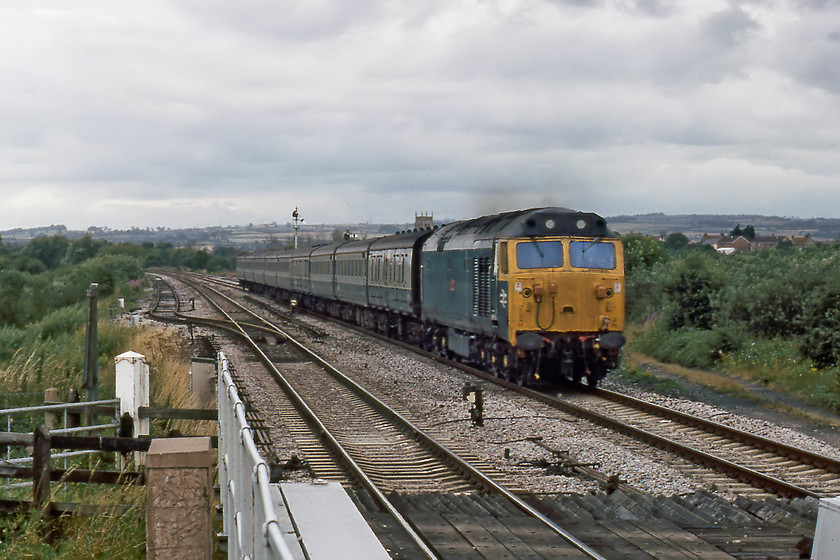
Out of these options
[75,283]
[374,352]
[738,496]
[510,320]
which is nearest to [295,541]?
[738,496]

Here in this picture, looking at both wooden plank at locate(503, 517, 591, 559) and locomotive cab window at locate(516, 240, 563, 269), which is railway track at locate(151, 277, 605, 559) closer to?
wooden plank at locate(503, 517, 591, 559)

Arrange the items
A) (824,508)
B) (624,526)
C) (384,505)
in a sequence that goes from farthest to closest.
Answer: (384,505) < (624,526) < (824,508)

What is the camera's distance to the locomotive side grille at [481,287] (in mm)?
16812

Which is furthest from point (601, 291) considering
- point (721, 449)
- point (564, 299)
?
point (721, 449)

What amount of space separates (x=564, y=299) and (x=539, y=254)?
91cm

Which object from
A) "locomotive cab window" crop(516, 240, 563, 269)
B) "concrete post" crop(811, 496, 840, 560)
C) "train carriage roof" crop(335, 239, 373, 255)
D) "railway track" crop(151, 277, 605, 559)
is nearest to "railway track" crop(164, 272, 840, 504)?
"railway track" crop(151, 277, 605, 559)

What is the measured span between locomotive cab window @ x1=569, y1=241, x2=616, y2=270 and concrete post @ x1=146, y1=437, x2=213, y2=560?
1112cm

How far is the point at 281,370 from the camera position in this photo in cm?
1977

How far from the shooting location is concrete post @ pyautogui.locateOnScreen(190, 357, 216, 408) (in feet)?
45.8

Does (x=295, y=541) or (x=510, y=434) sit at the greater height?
(x=295, y=541)

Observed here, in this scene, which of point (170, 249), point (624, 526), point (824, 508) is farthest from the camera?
point (170, 249)

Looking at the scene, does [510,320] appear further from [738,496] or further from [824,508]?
[824,508]

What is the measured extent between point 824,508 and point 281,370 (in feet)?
52.3

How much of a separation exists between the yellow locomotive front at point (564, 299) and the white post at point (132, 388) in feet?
23.8
